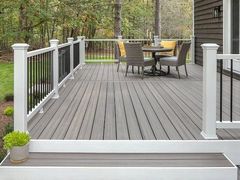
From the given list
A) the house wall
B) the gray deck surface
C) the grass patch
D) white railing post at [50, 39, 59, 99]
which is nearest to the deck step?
the gray deck surface

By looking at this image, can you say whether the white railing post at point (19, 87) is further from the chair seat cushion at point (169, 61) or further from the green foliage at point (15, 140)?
the chair seat cushion at point (169, 61)

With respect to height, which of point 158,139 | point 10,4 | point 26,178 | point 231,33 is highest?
point 10,4

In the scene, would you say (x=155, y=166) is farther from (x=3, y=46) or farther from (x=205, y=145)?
(x=3, y=46)

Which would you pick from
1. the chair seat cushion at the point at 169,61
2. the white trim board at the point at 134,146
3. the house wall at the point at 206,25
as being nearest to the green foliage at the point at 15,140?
the white trim board at the point at 134,146

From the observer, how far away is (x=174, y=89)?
727 cm

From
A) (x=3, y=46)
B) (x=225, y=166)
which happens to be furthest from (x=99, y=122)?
(x=3, y=46)

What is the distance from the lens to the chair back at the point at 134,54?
8.82 m

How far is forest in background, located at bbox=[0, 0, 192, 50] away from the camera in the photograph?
15820 millimetres

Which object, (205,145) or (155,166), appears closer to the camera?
(155,166)

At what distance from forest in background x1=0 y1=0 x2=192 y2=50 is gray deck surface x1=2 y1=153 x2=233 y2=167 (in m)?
12.4

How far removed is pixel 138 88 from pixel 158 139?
3.51 metres

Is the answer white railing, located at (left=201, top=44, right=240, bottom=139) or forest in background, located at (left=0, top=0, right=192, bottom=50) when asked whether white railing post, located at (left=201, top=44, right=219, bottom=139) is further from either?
forest in background, located at (left=0, top=0, right=192, bottom=50)

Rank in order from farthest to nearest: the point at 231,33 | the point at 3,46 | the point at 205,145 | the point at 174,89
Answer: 1. the point at 3,46
2. the point at 231,33
3. the point at 174,89
4. the point at 205,145

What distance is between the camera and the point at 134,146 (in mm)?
3904
